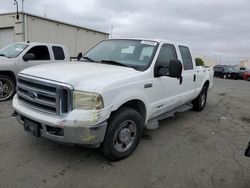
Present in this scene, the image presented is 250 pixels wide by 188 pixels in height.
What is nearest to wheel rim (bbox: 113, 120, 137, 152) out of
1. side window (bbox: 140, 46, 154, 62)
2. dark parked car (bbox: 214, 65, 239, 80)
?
side window (bbox: 140, 46, 154, 62)

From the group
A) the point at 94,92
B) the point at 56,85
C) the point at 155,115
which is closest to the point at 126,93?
the point at 94,92

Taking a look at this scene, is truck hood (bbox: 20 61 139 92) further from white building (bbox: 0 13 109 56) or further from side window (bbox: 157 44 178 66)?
white building (bbox: 0 13 109 56)

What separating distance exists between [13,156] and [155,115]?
97.8 inches

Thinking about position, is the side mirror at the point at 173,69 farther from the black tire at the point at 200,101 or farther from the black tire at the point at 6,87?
the black tire at the point at 6,87

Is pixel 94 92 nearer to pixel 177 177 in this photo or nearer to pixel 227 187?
pixel 177 177

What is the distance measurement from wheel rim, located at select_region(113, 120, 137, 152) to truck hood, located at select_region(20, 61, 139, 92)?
0.75m

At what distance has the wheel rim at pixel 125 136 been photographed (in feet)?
12.5

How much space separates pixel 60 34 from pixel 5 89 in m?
9.07

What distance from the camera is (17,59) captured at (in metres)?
7.71

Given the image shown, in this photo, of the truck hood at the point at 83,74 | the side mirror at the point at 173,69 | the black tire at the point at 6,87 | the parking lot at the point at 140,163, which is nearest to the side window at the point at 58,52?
the black tire at the point at 6,87

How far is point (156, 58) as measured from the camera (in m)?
4.53

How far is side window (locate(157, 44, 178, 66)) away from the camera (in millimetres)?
4735

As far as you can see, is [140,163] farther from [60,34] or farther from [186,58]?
[60,34]

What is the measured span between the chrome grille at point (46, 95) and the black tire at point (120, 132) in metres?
0.69
